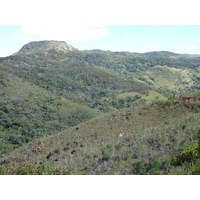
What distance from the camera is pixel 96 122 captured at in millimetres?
37812

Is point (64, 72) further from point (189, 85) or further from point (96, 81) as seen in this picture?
point (189, 85)

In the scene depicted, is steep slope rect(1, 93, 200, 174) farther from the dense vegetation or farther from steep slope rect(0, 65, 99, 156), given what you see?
steep slope rect(0, 65, 99, 156)

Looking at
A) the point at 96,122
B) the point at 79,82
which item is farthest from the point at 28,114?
the point at 79,82

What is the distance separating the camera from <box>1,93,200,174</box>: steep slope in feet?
55.7

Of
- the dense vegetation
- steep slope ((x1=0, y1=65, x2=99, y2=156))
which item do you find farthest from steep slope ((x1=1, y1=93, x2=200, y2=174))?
steep slope ((x1=0, y1=65, x2=99, y2=156))

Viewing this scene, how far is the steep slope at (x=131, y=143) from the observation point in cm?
1697

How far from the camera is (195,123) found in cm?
2205

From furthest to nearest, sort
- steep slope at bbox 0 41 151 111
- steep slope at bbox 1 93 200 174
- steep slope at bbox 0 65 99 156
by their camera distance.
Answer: steep slope at bbox 0 41 151 111, steep slope at bbox 0 65 99 156, steep slope at bbox 1 93 200 174

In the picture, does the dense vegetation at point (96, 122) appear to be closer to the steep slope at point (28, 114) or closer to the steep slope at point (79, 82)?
the steep slope at point (28, 114)

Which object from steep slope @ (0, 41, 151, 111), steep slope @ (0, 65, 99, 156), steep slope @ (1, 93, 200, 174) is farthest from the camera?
steep slope @ (0, 41, 151, 111)

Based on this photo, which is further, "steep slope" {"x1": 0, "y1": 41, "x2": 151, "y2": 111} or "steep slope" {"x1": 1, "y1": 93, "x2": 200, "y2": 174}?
"steep slope" {"x1": 0, "y1": 41, "x2": 151, "y2": 111}

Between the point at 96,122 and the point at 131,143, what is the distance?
15873mm

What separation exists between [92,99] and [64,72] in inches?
1980

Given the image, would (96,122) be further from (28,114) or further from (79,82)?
(79,82)
